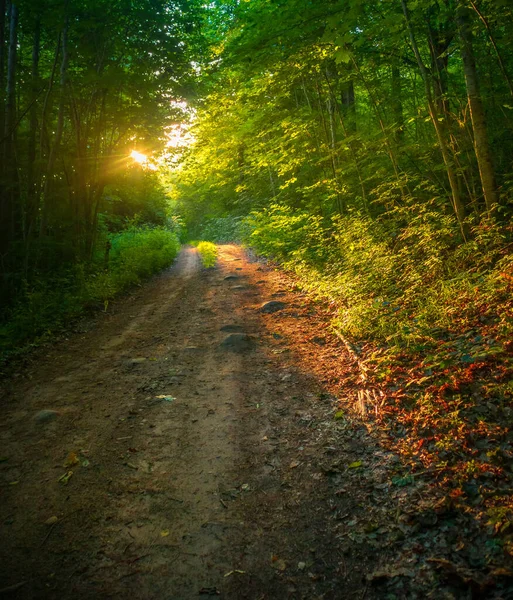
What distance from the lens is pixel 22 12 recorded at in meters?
8.84

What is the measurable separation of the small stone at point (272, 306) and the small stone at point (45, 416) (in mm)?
4709

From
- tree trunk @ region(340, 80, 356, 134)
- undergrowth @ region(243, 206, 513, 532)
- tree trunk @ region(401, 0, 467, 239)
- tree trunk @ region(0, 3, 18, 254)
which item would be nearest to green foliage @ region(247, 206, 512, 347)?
undergrowth @ region(243, 206, 513, 532)

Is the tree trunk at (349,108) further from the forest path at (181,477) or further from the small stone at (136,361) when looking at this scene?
the small stone at (136,361)

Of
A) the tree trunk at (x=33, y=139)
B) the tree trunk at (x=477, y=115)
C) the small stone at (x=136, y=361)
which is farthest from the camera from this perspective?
the tree trunk at (x=33, y=139)

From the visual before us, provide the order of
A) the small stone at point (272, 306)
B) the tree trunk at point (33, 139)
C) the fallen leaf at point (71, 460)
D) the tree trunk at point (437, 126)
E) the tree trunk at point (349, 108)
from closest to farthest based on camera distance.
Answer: the fallen leaf at point (71, 460) → the tree trunk at point (437, 126) → the small stone at point (272, 306) → the tree trunk at point (33, 139) → the tree trunk at point (349, 108)

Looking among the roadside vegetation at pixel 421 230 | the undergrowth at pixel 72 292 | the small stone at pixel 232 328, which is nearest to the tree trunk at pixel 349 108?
the roadside vegetation at pixel 421 230

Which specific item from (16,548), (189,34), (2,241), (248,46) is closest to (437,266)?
(248,46)

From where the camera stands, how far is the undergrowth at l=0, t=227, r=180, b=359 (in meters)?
7.50

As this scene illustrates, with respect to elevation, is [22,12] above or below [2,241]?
above

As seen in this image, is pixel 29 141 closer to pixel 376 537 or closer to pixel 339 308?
pixel 339 308

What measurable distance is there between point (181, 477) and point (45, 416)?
2293 millimetres

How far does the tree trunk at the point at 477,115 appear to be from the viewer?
579cm

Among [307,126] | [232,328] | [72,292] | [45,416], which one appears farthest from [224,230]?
[45,416]

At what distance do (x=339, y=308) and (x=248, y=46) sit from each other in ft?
17.6
